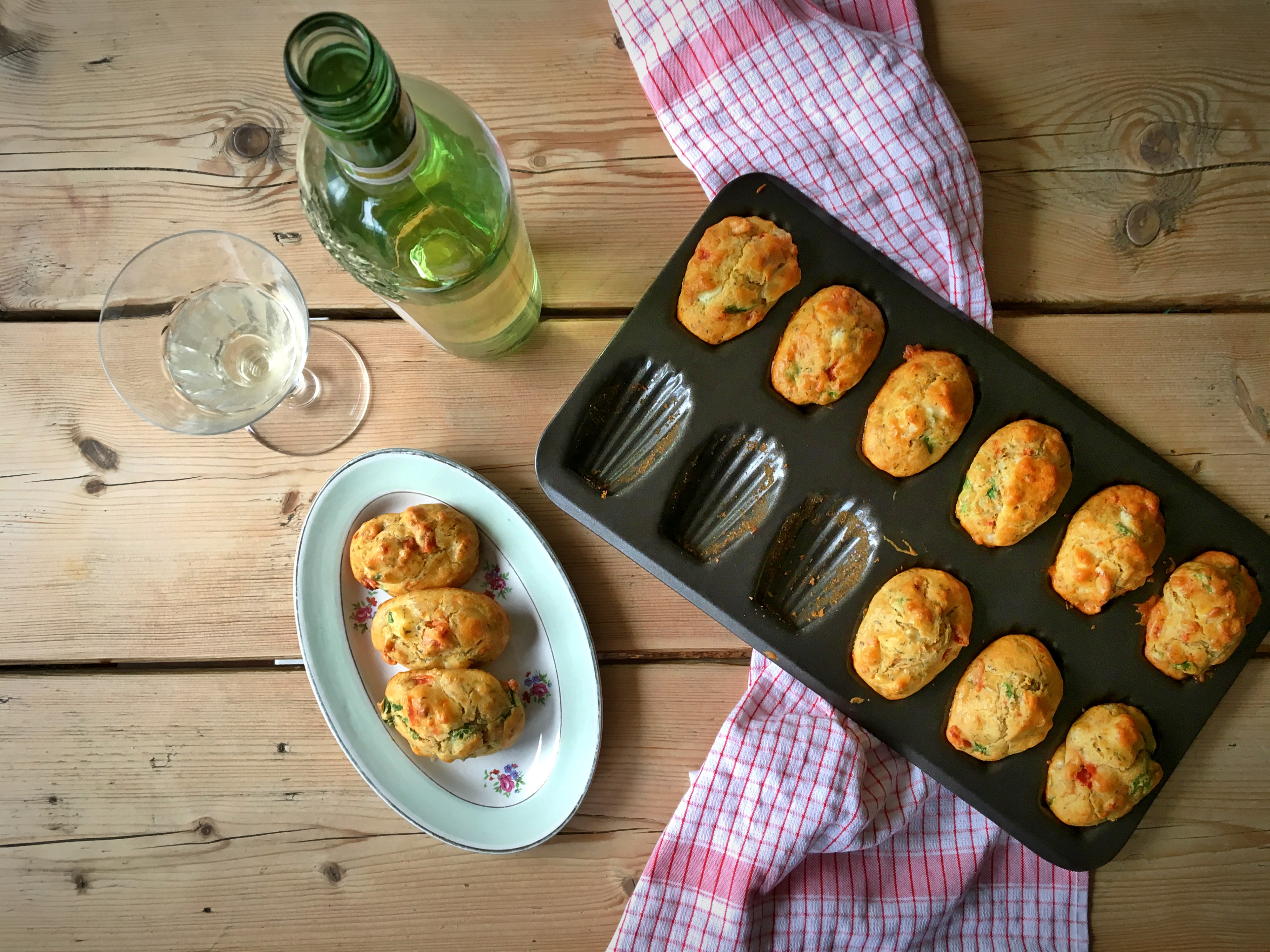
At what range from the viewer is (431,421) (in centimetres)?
164

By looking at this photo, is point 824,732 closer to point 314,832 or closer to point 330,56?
point 314,832

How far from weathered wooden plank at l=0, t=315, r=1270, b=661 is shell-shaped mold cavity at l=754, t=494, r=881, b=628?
0.57 feet

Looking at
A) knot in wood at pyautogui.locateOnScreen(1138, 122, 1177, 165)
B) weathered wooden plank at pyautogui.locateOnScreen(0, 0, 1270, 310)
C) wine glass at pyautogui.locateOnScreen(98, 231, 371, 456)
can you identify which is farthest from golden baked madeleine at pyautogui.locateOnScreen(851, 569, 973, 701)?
wine glass at pyautogui.locateOnScreen(98, 231, 371, 456)

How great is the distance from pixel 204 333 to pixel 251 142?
0.45m

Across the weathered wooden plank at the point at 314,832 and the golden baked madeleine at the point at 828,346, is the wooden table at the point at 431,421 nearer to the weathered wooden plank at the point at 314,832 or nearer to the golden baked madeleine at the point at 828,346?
the weathered wooden plank at the point at 314,832

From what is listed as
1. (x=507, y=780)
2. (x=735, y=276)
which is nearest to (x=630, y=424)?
(x=735, y=276)

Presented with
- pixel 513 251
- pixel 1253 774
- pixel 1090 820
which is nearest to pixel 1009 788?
pixel 1090 820

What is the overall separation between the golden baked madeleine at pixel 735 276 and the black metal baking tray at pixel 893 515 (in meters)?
0.02

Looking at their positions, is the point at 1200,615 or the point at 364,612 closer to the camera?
the point at 1200,615

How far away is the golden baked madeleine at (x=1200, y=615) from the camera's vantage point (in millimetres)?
1420

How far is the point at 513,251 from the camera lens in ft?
4.44

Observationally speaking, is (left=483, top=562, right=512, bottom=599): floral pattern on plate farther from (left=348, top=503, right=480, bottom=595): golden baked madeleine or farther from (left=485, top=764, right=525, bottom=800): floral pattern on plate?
(left=485, top=764, right=525, bottom=800): floral pattern on plate

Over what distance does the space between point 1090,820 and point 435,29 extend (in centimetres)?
186

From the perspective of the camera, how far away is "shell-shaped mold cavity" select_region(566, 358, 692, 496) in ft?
4.84
